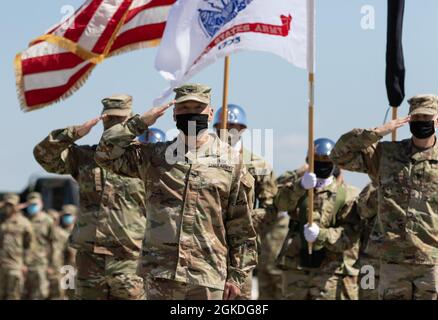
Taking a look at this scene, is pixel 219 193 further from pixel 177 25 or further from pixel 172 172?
pixel 177 25

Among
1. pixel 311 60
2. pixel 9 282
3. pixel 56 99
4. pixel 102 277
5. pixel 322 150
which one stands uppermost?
pixel 311 60

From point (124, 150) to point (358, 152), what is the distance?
250 centimetres

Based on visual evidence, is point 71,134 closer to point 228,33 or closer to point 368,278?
point 228,33

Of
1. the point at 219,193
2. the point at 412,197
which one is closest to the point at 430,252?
the point at 412,197

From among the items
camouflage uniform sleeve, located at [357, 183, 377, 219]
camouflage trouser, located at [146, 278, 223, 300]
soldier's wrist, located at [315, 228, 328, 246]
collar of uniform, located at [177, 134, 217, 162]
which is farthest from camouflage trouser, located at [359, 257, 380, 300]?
camouflage trouser, located at [146, 278, 223, 300]

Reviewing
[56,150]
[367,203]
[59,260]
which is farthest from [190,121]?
[59,260]

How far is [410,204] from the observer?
36.4ft

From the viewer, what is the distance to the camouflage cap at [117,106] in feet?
38.6

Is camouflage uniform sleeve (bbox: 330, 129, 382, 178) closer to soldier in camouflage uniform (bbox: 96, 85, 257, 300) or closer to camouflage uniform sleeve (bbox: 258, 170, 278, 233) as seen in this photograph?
soldier in camouflage uniform (bbox: 96, 85, 257, 300)

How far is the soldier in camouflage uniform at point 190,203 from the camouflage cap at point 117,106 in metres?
2.04

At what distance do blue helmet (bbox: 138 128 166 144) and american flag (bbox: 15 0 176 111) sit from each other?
12.0ft

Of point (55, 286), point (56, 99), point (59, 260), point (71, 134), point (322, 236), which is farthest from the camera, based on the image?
point (55, 286)

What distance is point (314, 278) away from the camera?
13.9 meters
